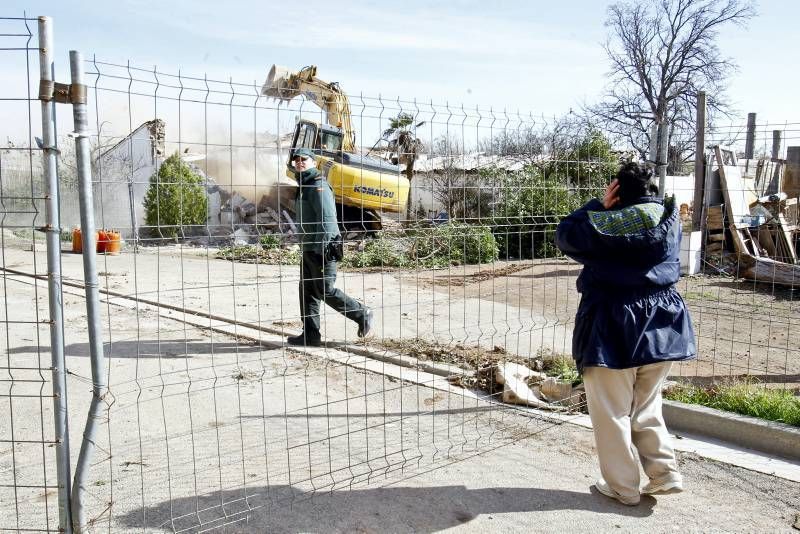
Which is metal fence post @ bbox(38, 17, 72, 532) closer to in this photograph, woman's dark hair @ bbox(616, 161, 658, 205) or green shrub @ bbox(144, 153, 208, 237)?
green shrub @ bbox(144, 153, 208, 237)

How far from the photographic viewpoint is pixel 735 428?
4.58 metres

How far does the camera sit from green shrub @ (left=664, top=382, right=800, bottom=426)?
15.0ft

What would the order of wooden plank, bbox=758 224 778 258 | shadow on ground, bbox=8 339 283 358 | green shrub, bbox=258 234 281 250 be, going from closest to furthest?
green shrub, bbox=258 234 281 250 → shadow on ground, bbox=8 339 283 358 → wooden plank, bbox=758 224 778 258

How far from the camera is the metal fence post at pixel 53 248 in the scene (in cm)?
263

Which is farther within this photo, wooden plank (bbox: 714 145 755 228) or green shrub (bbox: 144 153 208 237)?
wooden plank (bbox: 714 145 755 228)

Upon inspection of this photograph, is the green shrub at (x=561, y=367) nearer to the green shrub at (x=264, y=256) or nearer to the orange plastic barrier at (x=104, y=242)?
the orange plastic barrier at (x=104, y=242)

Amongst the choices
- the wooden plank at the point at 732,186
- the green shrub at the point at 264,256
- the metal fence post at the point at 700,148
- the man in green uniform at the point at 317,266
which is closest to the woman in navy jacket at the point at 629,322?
the man in green uniform at the point at 317,266

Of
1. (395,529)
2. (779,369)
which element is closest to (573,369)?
(779,369)

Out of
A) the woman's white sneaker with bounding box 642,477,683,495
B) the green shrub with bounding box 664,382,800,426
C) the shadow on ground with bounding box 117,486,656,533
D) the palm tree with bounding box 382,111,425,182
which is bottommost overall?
the shadow on ground with bounding box 117,486,656,533

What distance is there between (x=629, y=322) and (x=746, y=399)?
75.7 inches

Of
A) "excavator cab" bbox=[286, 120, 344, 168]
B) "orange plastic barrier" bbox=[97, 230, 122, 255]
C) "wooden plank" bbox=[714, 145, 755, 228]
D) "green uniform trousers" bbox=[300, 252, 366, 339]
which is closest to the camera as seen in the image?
"orange plastic barrier" bbox=[97, 230, 122, 255]

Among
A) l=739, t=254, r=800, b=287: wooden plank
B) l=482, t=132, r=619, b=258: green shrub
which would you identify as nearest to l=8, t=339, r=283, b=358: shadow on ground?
l=482, t=132, r=619, b=258: green shrub

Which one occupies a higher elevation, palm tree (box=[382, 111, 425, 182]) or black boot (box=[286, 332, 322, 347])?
palm tree (box=[382, 111, 425, 182])

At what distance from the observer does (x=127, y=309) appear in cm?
936
